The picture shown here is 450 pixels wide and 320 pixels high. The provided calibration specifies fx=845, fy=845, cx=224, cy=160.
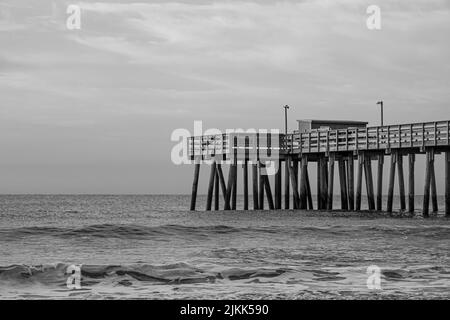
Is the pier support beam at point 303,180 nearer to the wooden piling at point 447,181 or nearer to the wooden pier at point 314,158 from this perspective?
the wooden pier at point 314,158

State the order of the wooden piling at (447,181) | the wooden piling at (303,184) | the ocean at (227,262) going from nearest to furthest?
1. the ocean at (227,262)
2. the wooden piling at (447,181)
3. the wooden piling at (303,184)

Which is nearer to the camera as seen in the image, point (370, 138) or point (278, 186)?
point (370, 138)

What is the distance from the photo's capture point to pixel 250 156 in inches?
1720

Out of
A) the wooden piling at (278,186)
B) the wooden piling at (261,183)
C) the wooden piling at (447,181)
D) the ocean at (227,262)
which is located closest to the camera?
the ocean at (227,262)

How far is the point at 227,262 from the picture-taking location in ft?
58.6

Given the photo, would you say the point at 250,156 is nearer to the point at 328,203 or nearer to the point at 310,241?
the point at 328,203

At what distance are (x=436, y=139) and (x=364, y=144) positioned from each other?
17.5ft

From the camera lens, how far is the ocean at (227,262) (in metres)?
13.6

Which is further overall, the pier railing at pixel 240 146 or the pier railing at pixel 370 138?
the pier railing at pixel 240 146

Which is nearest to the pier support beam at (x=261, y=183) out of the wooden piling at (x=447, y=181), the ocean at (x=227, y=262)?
the wooden piling at (x=447, y=181)

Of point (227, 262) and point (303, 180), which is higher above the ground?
point (303, 180)

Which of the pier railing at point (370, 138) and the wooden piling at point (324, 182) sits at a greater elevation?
the pier railing at point (370, 138)

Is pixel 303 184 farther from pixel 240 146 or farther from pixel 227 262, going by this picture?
pixel 227 262

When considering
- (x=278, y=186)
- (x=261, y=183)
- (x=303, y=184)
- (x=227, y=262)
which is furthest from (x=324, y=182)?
(x=227, y=262)
